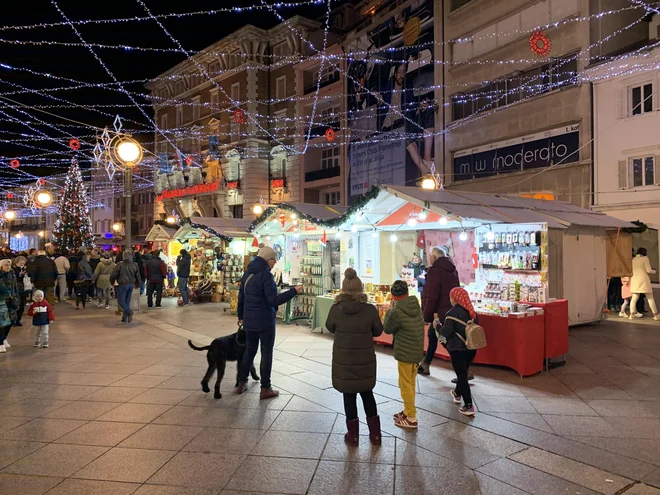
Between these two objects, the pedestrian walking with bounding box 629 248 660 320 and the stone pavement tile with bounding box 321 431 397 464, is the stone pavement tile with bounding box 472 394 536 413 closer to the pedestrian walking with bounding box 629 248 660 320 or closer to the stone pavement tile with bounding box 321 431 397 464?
the stone pavement tile with bounding box 321 431 397 464

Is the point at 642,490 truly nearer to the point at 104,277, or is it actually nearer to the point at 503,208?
the point at 503,208

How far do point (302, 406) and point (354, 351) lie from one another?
5.35ft

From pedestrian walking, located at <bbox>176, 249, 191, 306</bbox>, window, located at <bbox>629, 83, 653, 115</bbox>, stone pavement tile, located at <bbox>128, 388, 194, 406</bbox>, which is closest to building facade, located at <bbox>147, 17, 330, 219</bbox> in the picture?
pedestrian walking, located at <bbox>176, 249, 191, 306</bbox>

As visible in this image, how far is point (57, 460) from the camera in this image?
4.07 meters

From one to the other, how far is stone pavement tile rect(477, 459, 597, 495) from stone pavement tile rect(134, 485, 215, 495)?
2.05 m

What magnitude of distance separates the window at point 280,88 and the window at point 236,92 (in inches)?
105

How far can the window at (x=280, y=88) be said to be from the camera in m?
31.0

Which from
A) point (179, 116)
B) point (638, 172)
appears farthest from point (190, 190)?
point (638, 172)

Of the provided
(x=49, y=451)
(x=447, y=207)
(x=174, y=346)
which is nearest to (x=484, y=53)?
(x=447, y=207)

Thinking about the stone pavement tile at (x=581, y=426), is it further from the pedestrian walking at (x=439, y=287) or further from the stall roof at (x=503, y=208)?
the stall roof at (x=503, y=208)

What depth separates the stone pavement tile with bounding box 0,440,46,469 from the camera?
13.4ft

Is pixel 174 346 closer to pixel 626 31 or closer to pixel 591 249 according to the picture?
pixel 591 249

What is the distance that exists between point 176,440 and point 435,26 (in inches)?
825

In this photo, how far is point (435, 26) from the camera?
20.9 m
